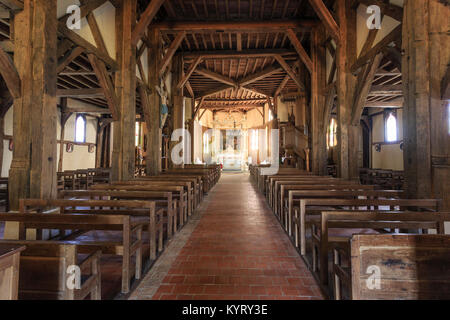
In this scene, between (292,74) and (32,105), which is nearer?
(32,105)

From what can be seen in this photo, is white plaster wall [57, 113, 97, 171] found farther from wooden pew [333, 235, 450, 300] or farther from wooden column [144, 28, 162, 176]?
wooden pew [333, 235, 450, 300]

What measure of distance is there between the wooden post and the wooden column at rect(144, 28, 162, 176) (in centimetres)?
562

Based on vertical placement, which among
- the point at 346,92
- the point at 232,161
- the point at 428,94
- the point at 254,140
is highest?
the point at 254,140

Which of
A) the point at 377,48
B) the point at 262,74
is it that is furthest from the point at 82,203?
the point at 262,74

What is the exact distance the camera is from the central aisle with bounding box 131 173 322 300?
94.4 inches

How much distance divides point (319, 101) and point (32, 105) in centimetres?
800

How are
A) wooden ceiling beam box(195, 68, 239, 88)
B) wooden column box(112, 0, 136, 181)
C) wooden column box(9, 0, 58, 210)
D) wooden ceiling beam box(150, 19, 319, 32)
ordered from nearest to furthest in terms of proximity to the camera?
wooden column box(9, 0, 58, 210)
wooden column box(112, 0, 136, 181)
wooden ceiling beam box(150, 19, 319, 32)
wooden ceiling beam box(195, 68, 239, 88)

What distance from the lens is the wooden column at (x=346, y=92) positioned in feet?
21.1

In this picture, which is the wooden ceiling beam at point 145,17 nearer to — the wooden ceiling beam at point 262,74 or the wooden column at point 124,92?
the wooden column at point 124,92

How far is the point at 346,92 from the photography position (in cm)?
655

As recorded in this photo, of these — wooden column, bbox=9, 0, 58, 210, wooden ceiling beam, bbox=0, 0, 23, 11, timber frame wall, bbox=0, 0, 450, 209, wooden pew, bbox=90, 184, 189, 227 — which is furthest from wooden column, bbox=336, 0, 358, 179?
wooden ceiling beam, bbox=0, 0, 23, 11

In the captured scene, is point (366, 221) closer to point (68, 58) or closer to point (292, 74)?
point (68, 58)
